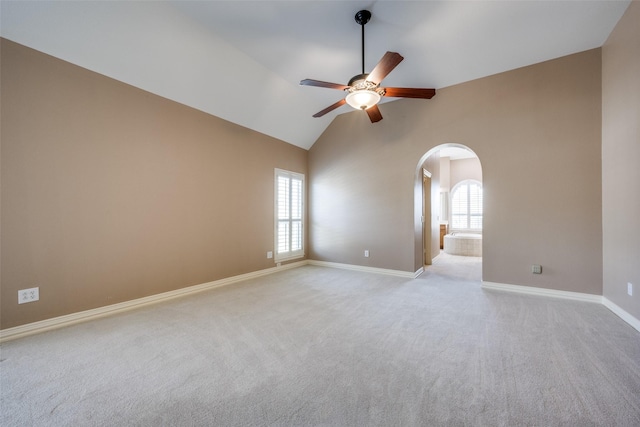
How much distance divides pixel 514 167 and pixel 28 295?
590 cm

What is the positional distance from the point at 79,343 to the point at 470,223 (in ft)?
32.1

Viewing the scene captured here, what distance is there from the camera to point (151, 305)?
10.5 ft

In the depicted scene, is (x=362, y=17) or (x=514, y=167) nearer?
(x=362, y=17)

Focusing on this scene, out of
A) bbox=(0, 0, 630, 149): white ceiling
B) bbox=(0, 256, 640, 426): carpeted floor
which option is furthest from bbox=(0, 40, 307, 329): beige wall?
bbox=(0, 256, 640, 426): carpeted floor

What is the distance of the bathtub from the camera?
688 cm

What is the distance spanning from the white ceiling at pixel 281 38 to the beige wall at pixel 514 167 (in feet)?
1.17

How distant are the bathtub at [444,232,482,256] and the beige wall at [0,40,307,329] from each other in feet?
19.4

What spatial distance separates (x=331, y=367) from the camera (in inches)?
74.7

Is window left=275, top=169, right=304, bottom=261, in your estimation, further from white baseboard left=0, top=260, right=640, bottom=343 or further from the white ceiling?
the white ceiling

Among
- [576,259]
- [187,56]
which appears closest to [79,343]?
[187,56]

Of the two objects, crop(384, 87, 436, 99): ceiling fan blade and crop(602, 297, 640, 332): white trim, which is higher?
crop(384, 87, 436, 99): ceiling fan blade

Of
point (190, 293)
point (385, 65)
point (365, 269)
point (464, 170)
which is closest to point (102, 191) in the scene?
point (190, 293)

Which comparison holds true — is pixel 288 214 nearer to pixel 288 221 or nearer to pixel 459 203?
pixel 288 221

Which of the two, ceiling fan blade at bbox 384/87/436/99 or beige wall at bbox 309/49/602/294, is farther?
beige wall at bbox 309/49/602/294
